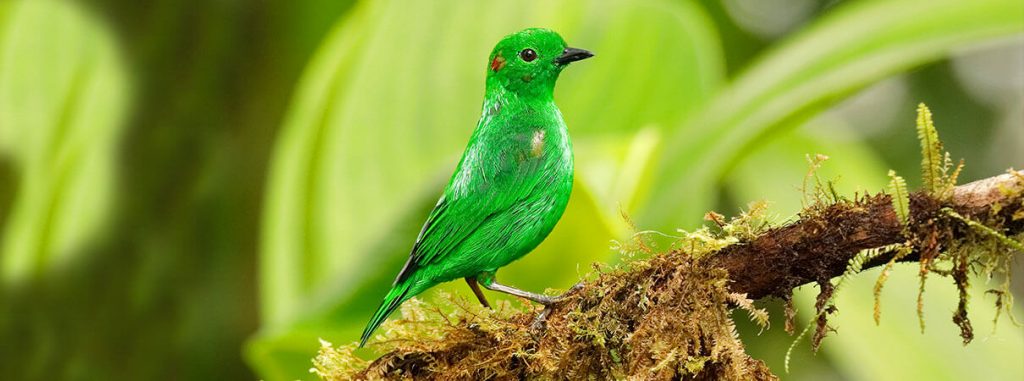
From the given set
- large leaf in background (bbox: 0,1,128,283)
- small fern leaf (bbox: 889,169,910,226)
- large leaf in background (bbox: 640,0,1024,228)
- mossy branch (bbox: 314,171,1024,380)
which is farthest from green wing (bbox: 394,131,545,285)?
large leaf in background (bbox: 0,1,128,283)

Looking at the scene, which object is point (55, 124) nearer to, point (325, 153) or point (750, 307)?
point (325, 153)

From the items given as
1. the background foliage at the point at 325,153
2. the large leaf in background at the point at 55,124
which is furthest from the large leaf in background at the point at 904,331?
the large leaf in background at the point at 55,124

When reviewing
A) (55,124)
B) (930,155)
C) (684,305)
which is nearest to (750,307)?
(684,305)

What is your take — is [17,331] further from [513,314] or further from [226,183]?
[513,314]

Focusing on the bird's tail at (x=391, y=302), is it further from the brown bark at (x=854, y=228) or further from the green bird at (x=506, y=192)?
the brown bark at (x=854, y=228)

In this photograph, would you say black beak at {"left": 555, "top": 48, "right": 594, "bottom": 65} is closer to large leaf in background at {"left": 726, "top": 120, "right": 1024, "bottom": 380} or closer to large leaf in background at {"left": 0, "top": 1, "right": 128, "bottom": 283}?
large leaf in background at {"left": 726, "top": 120, "right": 1024, "bottom": 380}

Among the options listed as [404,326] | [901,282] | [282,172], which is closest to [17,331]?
[282,172]
